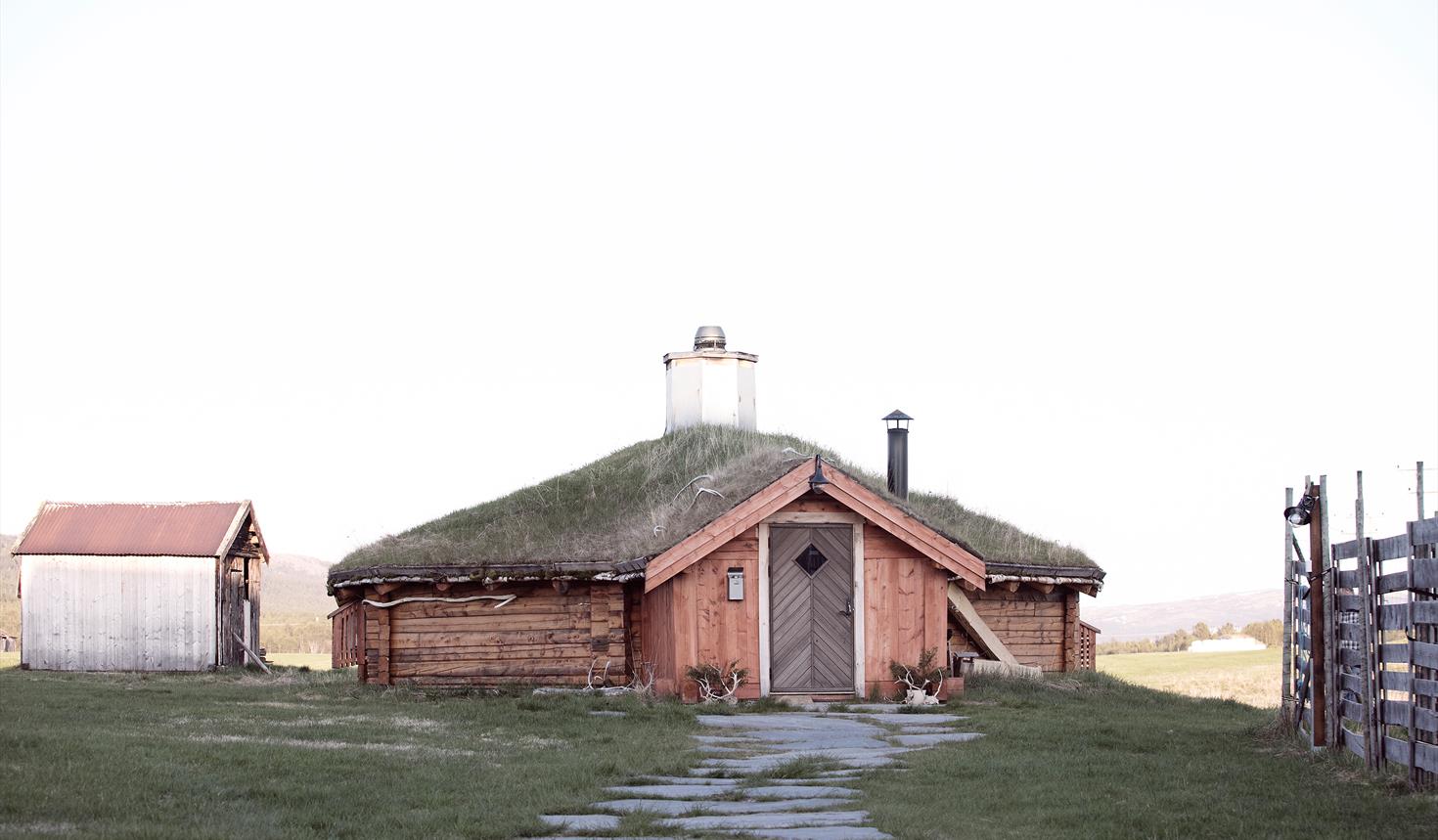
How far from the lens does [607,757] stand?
44.0 ft

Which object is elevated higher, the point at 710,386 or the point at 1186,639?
the point at 710,386

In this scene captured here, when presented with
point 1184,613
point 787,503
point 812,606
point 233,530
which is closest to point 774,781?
point 787,503

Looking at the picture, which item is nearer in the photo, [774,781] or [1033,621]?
[774,781]

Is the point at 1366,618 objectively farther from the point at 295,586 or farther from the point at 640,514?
the point at 295,586

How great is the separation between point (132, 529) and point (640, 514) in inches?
677

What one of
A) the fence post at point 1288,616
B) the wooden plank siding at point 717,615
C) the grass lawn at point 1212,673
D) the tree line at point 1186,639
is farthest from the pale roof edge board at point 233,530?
the tree line at point 1186,639

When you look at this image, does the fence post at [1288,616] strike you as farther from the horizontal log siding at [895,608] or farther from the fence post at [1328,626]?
the horizontal log siding at [895,608]

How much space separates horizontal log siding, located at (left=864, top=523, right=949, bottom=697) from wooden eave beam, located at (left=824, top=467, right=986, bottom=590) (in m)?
0.36

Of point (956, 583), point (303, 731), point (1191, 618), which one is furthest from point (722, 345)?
point (1191, 618)

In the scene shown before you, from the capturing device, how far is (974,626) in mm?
24031

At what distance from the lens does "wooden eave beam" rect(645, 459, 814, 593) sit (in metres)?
19.4

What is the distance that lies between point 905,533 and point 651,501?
6.14m

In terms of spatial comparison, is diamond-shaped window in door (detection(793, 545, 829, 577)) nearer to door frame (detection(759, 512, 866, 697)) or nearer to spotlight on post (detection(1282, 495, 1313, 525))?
door frame (detection(759, 512, 866, 697))

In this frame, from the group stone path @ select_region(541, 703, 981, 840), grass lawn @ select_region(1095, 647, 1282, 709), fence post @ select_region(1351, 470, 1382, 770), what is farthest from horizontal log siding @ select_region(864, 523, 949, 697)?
fence post @ select_region(1351, 470, 1382, 770)
